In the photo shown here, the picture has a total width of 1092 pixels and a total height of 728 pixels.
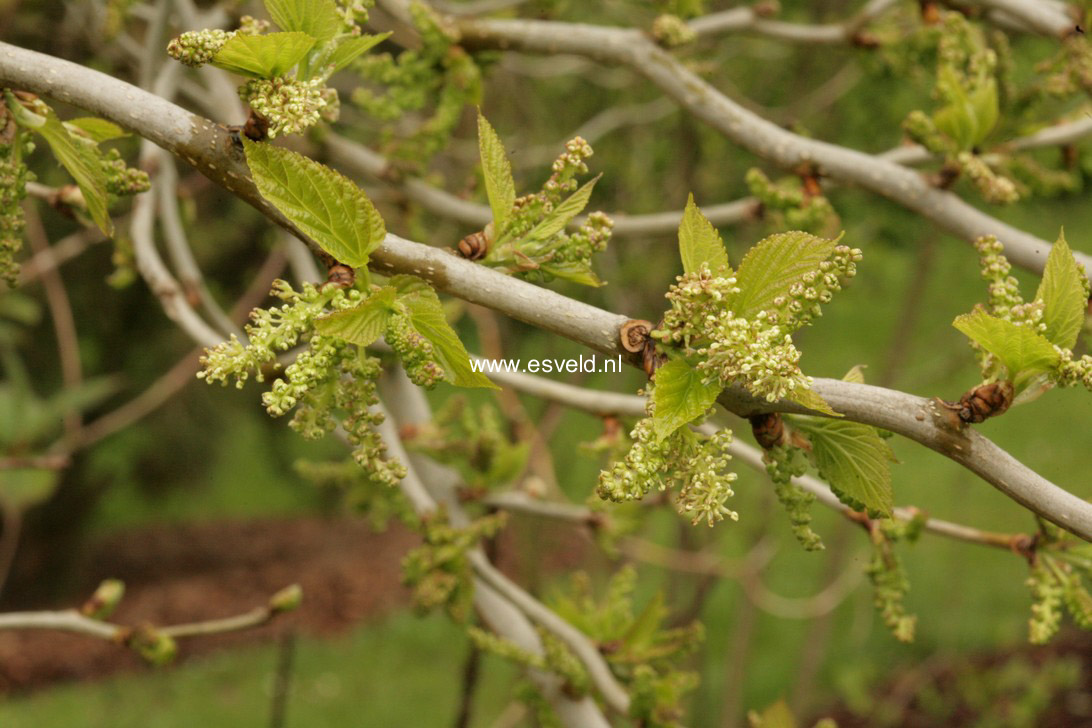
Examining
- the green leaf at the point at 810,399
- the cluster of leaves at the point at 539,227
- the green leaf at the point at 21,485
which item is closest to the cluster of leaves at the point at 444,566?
the cluster of leaves at the point at 539,227

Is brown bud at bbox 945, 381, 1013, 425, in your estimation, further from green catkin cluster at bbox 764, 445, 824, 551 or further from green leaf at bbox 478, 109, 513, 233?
green leaf at bbox 478, 109, 513, 233

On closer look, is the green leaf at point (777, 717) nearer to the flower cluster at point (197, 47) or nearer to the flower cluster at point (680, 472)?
the flower cluster at point (680, 472)

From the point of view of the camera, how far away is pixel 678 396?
99 cm

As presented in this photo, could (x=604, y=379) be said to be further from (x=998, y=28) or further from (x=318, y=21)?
(x=318, y=21)

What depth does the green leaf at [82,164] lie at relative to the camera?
1.17 meters

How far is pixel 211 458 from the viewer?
7090mm

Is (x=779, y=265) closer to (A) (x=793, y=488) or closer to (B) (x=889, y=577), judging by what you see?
(A) (x=793, y=488)

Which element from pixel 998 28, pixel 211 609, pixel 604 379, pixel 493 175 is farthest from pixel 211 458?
pixel 493 175

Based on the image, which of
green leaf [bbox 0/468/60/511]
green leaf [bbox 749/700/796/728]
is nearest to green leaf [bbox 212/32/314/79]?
green leaf [bbox 749/700/796/728]

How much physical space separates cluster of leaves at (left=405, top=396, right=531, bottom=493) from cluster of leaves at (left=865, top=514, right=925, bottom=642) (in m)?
0.80

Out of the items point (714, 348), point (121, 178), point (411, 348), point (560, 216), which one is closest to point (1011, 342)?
point (714, 348)

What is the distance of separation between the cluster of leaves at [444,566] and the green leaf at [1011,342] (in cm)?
107

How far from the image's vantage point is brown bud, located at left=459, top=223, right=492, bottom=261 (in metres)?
1.13

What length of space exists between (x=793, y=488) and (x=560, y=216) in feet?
1.37
